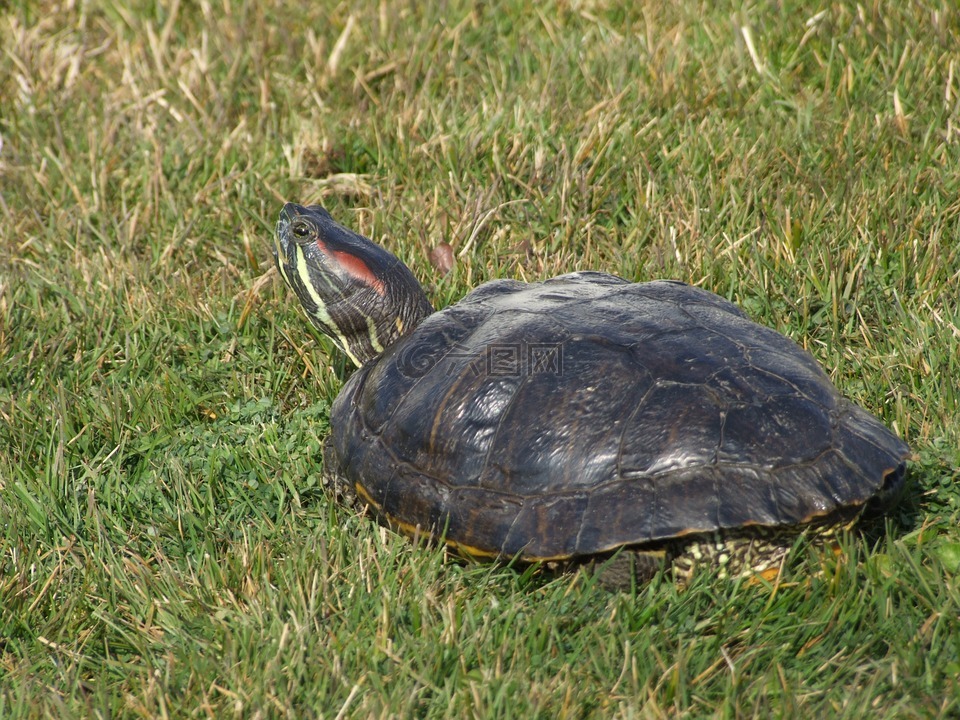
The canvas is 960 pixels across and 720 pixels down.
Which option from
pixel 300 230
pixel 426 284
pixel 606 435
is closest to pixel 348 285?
pixel 300 230

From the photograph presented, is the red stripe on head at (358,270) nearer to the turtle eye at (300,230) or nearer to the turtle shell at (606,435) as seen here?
the turtle eye at (300,230)

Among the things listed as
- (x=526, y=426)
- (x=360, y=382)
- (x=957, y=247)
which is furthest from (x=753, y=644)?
(x=957, y=247)

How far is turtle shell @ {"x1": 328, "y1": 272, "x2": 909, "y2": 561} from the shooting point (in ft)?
9.66

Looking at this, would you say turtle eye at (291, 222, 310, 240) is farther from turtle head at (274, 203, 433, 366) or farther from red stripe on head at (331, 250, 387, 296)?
red stripe on head at (331, 250, 387, 296)

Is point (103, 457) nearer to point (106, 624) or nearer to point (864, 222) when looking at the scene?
point (106, 624)

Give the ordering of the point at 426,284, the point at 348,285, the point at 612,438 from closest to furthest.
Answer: the point at 612,438 → the point at 348,285 → the point at 426,284

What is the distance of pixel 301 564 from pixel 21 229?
3.35 metres

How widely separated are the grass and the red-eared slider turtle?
0.17 metres

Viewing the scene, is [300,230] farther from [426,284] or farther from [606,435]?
[606,435]

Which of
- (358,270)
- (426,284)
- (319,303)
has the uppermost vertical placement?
(358,270)

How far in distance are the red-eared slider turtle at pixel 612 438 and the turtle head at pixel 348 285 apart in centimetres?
41

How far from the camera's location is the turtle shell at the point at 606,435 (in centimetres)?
294

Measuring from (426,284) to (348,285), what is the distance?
776 millimetres

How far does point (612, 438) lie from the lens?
10.00ft
